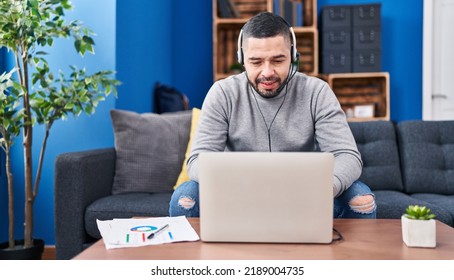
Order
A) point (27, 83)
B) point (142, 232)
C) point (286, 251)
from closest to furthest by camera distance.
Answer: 1. point (286, 251)
2. point (142, 232)
3. point (27, 83)

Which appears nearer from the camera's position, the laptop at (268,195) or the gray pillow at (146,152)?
the laptop at (268,195)

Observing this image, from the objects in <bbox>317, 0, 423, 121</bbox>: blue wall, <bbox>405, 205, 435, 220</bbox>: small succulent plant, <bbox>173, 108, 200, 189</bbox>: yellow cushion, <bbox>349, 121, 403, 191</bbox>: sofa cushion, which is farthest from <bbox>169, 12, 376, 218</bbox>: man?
<bbox>317, 0, 423, 121</bbox>: blue wall

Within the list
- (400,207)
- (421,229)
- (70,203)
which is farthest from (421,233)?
(70,203)

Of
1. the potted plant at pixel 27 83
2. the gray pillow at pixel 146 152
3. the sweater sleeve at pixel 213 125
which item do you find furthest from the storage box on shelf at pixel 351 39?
the sweater sleeve at pixel 213 125

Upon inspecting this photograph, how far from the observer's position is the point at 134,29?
2.65 metres

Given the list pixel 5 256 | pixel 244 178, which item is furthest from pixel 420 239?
pixel 5 256

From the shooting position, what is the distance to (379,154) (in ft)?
7.29

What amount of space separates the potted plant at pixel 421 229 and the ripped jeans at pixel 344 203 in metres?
0.36

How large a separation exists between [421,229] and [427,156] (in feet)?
4.70

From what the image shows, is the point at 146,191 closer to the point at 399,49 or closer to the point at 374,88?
the point at 374,88

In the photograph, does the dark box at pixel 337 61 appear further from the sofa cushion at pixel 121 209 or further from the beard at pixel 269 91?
the beard at pixel 269 91

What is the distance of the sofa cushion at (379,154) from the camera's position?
7.20 feet

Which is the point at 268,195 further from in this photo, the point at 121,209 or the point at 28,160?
the point at 28,160

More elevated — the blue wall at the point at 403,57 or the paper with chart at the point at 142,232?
the blue wall at the point at 403,57
